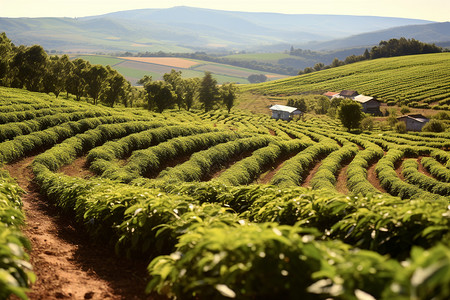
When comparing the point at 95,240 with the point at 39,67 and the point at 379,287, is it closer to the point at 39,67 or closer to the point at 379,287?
the point at 379,287

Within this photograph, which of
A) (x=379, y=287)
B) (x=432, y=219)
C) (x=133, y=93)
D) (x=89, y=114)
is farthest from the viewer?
(x=133, y=93)

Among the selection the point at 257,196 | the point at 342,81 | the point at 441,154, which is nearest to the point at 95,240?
the point at 257,196

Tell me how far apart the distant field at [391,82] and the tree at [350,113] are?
41148mm

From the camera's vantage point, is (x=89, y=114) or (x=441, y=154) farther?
(x=441, y=154)

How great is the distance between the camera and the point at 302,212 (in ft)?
22.7

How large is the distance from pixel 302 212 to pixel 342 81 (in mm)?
177084

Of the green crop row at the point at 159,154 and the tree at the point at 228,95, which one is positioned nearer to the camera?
the green crop row at the point at 159,154

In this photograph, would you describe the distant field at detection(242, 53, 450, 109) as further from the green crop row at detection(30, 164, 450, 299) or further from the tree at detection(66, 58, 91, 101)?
the green crop row at detection(30, 164, 450, 299)

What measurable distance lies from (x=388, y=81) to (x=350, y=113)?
82.2m

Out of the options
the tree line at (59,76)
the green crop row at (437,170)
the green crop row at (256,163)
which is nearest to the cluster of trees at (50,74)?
the tree line at (59,76)

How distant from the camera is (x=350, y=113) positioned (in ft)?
262

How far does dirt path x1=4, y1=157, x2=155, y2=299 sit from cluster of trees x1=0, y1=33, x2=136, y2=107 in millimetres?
63502

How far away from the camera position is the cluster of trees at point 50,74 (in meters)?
65.9

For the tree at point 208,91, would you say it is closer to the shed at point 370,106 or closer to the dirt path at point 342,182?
the shed at point 370,106
